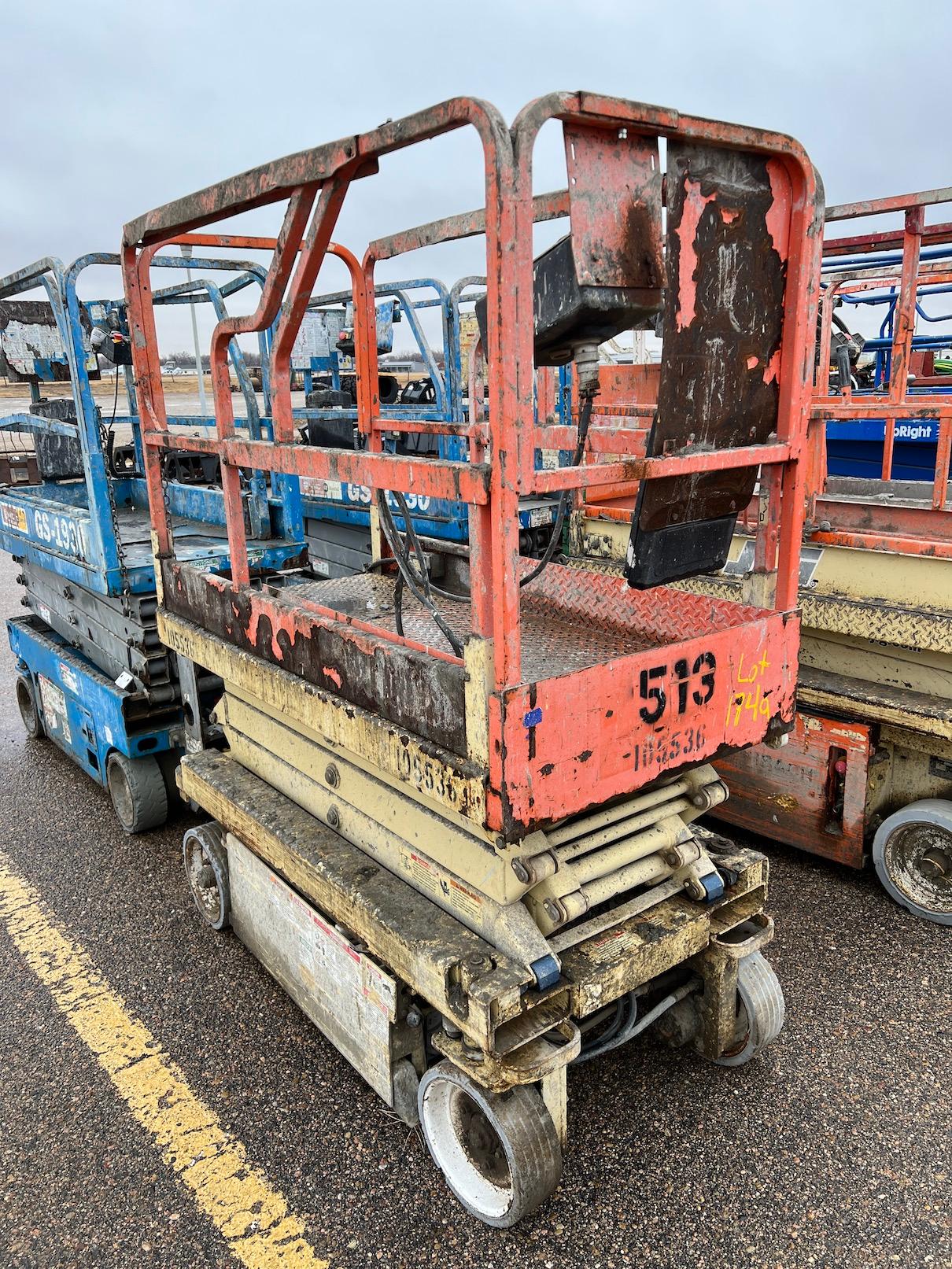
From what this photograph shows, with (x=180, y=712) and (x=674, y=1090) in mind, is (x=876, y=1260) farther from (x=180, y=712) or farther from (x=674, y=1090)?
(x=180, y=712)

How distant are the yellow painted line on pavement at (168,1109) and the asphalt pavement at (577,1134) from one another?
0.11 feet

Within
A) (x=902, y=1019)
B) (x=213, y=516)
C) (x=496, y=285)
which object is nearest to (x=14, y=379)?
(x=213, y=516)

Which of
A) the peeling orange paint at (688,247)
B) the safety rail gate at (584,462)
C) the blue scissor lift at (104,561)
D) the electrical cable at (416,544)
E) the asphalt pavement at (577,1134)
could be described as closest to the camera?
the safety rail gate at (584,462)

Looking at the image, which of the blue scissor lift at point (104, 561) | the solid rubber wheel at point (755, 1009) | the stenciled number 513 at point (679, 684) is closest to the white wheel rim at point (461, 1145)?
the solid rubber wheel at point (755, 1009)

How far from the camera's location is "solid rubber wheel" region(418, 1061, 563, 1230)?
2.12m

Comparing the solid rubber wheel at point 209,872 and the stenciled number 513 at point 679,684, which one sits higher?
the stenciled number 513 at point 679,684

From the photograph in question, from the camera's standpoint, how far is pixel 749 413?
2.16 m

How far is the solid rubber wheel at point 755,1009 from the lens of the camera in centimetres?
269

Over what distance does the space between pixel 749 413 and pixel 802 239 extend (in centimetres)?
40

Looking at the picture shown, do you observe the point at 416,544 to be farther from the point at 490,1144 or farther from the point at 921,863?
the point at 921,863

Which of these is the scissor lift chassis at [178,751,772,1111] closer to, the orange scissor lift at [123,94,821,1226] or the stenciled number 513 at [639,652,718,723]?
the orange scissor lift at [123,94,821,1226]

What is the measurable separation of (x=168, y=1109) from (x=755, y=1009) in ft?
6.00

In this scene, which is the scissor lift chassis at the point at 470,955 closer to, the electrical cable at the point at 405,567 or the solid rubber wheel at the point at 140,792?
the electrical cable at the point at 405,567

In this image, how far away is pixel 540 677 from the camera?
2457 millimetres
